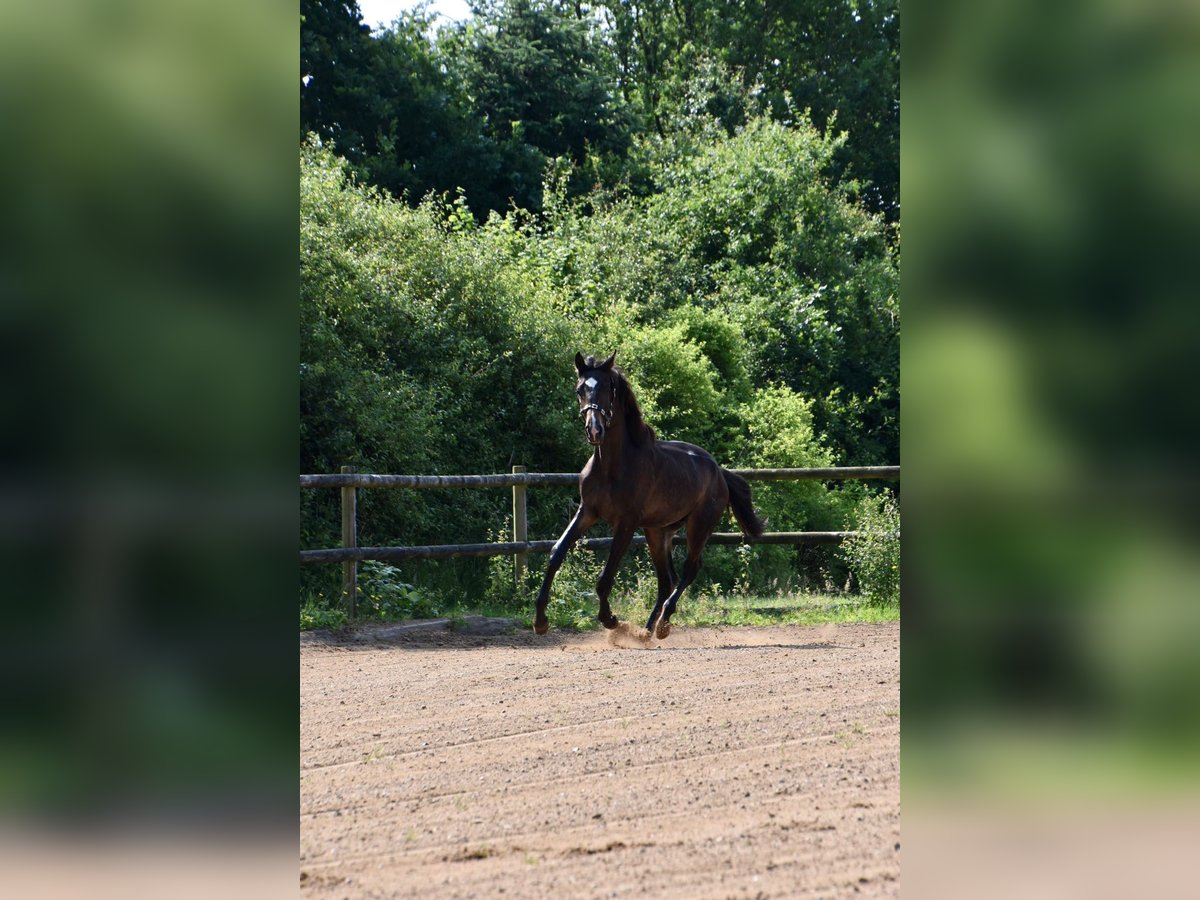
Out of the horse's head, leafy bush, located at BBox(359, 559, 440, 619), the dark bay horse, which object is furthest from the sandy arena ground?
leafy bush, located at BBox(359, 559, 440, 619)

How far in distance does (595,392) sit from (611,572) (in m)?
1.45

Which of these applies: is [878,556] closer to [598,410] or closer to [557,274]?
[598,410]

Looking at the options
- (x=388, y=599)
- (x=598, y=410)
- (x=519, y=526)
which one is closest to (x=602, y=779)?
(x=598, y=410)

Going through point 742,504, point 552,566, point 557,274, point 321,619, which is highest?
point 557,274

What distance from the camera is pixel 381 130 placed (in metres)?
22.9

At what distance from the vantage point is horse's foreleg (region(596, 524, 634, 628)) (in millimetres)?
9141

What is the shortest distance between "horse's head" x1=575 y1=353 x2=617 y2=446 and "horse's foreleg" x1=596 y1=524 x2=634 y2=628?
1.01m

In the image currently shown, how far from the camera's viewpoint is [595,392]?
28.2ft
